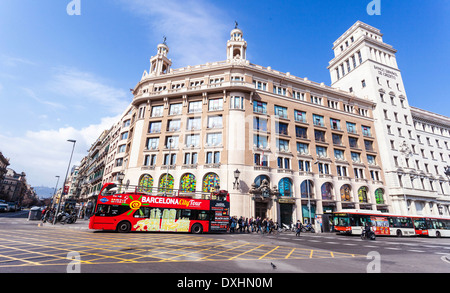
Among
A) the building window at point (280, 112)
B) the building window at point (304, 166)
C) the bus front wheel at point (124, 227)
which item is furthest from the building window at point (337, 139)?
the bus front wheel at point (124, 227)

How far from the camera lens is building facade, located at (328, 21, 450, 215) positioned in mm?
40531

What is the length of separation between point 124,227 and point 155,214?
2847mm

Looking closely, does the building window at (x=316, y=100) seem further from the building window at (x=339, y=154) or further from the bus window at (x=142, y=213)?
the bus window at (x=142, y=213)

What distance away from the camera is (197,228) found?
2073 cm

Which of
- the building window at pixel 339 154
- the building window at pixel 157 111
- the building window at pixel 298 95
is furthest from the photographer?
the building window at pixel 298 95

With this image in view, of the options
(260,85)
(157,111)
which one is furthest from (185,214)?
(260,85)

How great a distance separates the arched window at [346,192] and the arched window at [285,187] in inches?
423

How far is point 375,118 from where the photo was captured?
4491cm

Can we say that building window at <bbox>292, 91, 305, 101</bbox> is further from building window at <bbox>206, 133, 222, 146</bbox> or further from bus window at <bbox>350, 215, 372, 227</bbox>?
bus window at <bbox>350, 215, 372, 227</bbox>

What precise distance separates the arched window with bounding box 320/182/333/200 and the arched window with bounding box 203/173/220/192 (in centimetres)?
1819

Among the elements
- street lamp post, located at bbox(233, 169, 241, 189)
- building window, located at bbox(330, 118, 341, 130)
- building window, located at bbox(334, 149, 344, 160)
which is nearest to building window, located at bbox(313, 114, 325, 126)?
building window, located at bbox(330, 118, 341, 130)

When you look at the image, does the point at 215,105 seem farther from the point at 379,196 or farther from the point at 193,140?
the point at 379,196

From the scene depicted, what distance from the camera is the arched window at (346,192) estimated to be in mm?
35806
